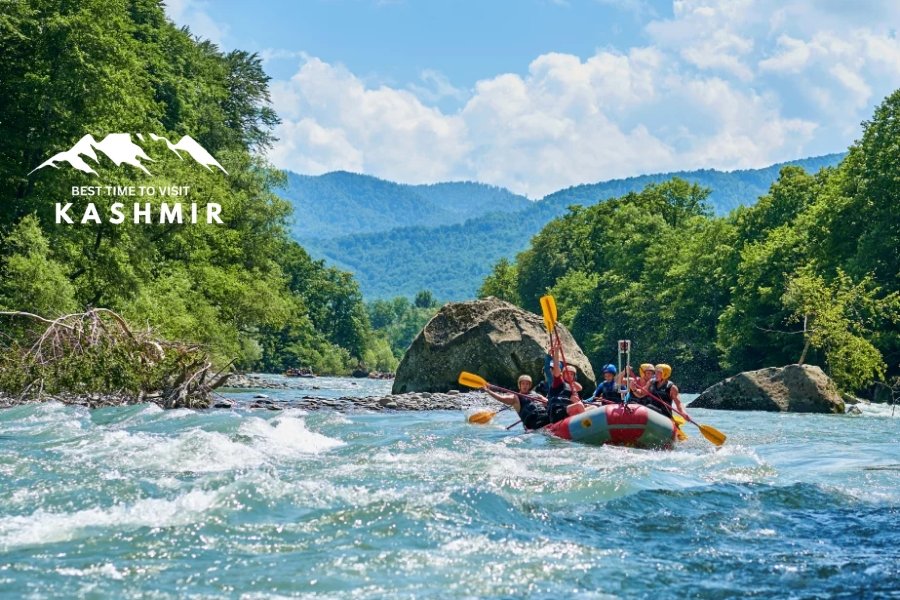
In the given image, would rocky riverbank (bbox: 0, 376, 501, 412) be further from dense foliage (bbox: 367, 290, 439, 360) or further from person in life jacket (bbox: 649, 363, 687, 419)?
dense foliage (bbox: 367, 290, 439, 360)

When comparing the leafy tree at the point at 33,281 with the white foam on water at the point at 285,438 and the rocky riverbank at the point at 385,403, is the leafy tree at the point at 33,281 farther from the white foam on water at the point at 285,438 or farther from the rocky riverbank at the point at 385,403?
the white foam on water at the point at 285,438

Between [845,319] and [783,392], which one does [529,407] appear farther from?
[845,319]

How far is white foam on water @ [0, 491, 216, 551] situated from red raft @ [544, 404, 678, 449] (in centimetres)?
650

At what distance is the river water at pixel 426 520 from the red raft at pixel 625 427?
0.30m

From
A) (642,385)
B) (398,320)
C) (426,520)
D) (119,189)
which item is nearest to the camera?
(426,520)

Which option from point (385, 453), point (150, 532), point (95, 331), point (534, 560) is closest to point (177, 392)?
point (95, 331)

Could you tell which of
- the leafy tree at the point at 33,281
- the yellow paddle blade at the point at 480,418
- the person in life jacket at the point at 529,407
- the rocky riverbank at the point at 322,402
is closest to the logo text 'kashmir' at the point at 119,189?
the leafy tree at the point at 33,281

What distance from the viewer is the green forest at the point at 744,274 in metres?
34.0

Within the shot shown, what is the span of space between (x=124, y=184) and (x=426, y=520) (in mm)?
19136

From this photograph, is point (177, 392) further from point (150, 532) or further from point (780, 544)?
point (780, 544)

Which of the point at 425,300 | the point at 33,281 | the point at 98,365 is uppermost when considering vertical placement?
the point at 425,300

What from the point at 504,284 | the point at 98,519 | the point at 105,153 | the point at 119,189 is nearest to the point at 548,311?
the point at 98,519

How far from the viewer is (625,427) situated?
14047 millimetres

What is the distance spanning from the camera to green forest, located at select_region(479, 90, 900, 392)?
111 ft
